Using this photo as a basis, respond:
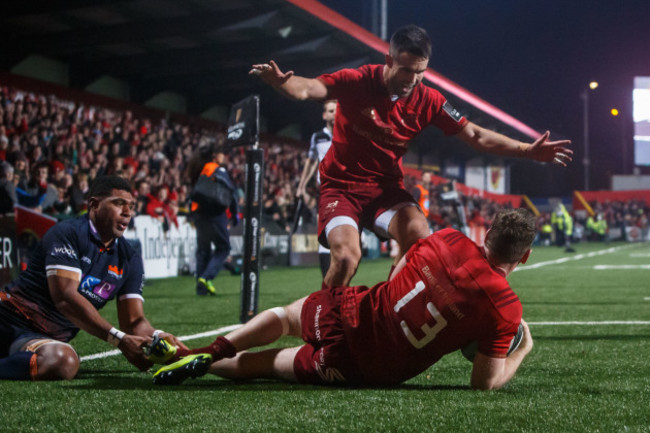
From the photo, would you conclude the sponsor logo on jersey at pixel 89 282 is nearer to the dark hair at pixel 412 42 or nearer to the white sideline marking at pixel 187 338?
the white sideline marking at pixel 187 338

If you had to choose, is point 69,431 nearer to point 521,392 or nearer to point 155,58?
point 521,392

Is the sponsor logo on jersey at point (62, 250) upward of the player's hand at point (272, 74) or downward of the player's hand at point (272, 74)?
downward

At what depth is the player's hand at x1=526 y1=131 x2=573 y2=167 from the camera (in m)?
5.17

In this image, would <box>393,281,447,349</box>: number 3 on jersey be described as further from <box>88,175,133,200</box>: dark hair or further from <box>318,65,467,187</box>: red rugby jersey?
<box>318,65,467,187</box>: red rugby jersey

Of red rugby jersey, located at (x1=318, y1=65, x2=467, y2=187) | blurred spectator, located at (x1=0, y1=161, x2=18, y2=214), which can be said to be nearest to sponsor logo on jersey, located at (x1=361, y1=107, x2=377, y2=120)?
red rugby jersey, located at (x1=318, y1=65, x2=467, y2=187)

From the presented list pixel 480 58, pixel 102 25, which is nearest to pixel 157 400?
pixel 102 25

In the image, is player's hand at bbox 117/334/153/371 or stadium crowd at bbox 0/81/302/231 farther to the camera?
stadium crowd at bbox 0/81/302/231

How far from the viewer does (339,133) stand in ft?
18.1

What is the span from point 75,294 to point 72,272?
129 millimetres

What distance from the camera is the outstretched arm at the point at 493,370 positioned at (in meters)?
3.70

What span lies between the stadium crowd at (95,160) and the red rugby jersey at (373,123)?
476 centimetres

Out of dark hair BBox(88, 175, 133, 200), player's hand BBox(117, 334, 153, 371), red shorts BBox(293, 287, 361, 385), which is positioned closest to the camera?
red shorts BBox(293, 287, 361, 385)

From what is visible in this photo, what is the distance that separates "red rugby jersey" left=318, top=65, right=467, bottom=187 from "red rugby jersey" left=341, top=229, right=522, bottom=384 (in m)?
1.73

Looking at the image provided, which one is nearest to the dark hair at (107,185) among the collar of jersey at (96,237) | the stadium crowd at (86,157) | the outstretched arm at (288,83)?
the collar of jersey at (96,237)
